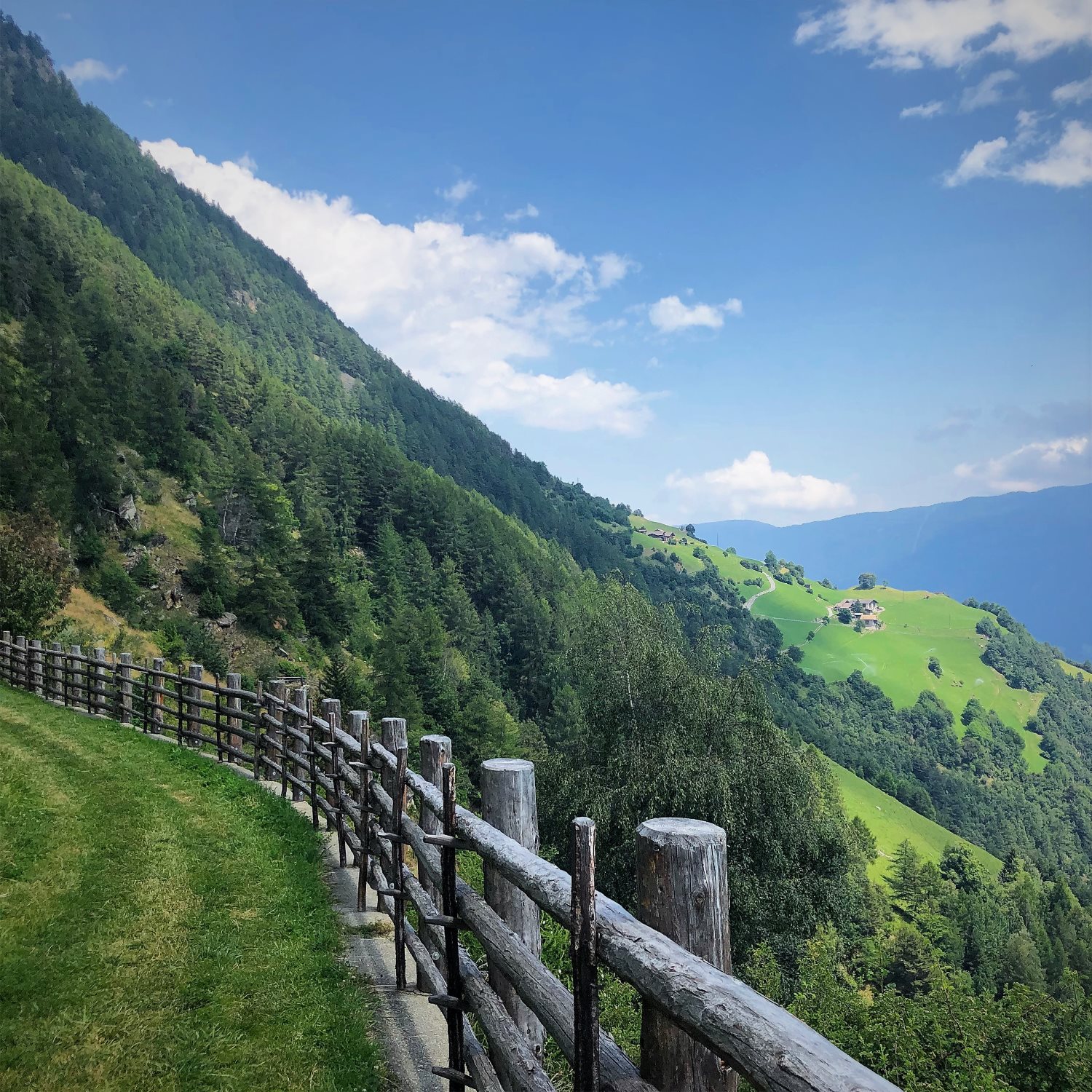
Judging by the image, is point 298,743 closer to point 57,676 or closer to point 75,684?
point 75,684

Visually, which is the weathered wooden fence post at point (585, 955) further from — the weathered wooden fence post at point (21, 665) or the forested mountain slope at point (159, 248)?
the forested mountain slope at point (159, 248)

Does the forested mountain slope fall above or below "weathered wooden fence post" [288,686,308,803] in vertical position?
above

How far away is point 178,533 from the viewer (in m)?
62.1

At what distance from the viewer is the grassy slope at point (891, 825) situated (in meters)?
84.4

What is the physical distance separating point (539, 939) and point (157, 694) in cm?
1338

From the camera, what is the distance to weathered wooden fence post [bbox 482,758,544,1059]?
3.93 meters

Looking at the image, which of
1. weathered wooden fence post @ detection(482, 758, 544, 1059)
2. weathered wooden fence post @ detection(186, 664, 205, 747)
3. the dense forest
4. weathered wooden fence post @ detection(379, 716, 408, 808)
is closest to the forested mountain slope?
the dense forest

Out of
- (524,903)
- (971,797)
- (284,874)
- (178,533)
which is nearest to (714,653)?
(284,874)

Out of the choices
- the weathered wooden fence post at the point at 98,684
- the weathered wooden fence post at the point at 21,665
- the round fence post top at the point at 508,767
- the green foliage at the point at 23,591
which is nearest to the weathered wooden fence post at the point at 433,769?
the round fence post top at the point at 508,767

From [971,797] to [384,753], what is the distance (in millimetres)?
142913

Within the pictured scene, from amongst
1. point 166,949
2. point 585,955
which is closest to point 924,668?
point 166,949

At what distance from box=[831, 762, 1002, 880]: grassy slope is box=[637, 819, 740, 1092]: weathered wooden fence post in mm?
87505

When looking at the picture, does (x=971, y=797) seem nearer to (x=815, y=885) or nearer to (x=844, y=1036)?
(x=815, y=885)

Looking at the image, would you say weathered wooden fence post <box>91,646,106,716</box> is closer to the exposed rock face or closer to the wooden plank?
the wooden plank
